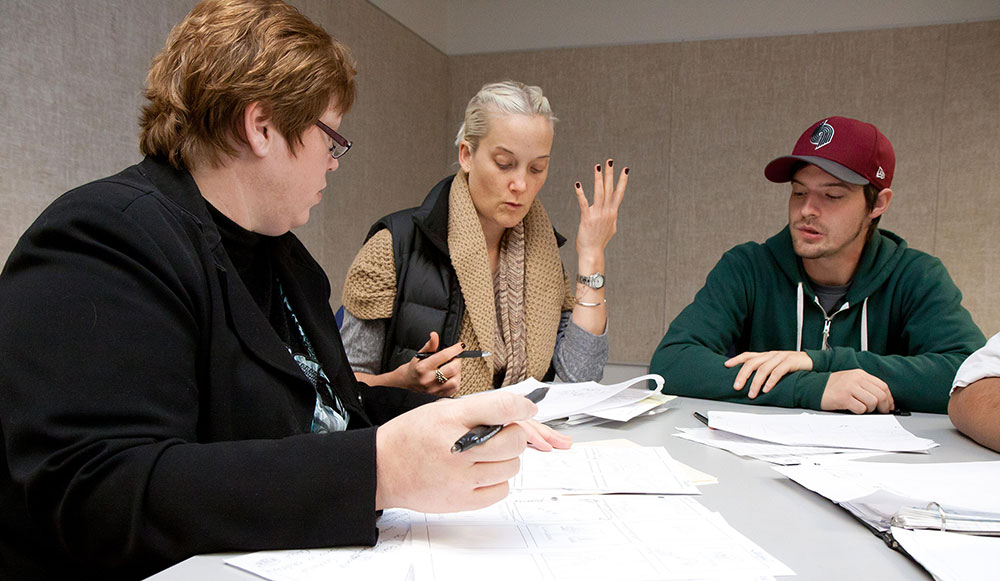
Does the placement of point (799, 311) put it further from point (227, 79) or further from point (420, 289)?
point (227, 79)

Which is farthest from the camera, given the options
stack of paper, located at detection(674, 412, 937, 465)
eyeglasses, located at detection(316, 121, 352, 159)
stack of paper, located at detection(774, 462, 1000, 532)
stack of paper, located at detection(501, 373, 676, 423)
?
stack of paper, located at detection(501, 373, 676, 423)

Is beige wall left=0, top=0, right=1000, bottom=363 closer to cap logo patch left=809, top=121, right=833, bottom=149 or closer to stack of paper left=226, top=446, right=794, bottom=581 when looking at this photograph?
cap logo patch left=809, top=121, right=833, bottom=149

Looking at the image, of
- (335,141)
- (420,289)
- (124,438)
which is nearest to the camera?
(124,438)

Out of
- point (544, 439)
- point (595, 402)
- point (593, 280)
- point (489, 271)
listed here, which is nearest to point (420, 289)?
point (489, 271)

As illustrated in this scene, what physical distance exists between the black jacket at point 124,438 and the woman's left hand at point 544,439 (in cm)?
44

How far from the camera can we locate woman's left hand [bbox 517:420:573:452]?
1.08m

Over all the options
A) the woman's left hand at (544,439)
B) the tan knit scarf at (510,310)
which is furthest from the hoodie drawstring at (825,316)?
the woman's left hand at (544,439)

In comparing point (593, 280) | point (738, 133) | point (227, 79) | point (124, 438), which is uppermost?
point (738, 133)

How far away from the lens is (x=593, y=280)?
200 centimetres

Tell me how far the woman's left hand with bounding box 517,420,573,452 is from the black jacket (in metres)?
0.44

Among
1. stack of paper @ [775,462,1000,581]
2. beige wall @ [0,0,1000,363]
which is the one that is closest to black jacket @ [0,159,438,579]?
stack of paper @ [775,462,1000,581]

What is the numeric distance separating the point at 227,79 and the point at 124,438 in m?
0.47

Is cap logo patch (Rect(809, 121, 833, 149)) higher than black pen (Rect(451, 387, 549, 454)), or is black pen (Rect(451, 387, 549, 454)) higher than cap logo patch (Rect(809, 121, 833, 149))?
cap logo patch (Rect(809, 121, 833, 149))

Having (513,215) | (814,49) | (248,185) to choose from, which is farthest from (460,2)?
(248,185)
